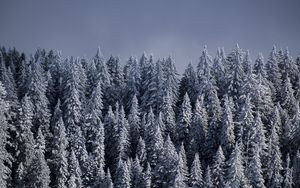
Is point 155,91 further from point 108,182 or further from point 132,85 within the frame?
point 108,182

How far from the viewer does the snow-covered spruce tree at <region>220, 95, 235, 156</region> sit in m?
118

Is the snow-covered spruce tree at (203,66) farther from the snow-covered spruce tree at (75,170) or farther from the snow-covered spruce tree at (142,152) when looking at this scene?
the snow-covered spruce tree at (75,170)

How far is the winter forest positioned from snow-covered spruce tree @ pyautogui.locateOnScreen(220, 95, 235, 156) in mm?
167

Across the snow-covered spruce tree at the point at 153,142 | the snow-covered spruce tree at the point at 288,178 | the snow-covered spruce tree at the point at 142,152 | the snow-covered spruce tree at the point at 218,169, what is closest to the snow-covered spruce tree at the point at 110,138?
the snow-covered spruce tree at the point at 142,152

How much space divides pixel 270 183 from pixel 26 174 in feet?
122

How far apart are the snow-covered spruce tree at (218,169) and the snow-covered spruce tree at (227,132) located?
661 cm

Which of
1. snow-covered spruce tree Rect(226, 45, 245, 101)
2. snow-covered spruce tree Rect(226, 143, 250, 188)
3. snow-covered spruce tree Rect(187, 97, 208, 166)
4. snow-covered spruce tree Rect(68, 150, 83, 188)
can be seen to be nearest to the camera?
snow-covered spruce tree Rect(226, 143, 250, 188)

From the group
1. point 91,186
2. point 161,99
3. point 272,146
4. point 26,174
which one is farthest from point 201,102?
point 26,174

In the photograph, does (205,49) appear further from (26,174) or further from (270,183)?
(26,174)

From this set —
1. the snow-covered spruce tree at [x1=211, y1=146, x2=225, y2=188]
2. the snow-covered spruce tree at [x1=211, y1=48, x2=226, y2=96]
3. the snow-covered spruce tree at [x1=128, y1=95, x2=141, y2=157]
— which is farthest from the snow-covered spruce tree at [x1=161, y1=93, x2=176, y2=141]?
the snow-covered spruce tree at [x1=211, y1=146, x2=225, y2=188]

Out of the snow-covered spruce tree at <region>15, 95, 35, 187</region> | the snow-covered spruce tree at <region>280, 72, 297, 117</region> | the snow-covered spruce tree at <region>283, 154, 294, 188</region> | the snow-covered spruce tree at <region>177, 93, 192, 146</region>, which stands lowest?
the snow-covered spruce tree at <region>283, 154, 294, 188</region>

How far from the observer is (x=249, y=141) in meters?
117

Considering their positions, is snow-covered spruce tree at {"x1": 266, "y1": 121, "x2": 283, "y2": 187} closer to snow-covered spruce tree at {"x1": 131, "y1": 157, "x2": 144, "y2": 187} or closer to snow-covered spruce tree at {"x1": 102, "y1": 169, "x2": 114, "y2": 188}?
snow-covered spruce tree at {"x1": 131, "y1": 157, "x2": 144, "y2": 187}

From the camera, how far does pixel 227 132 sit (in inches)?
4648
